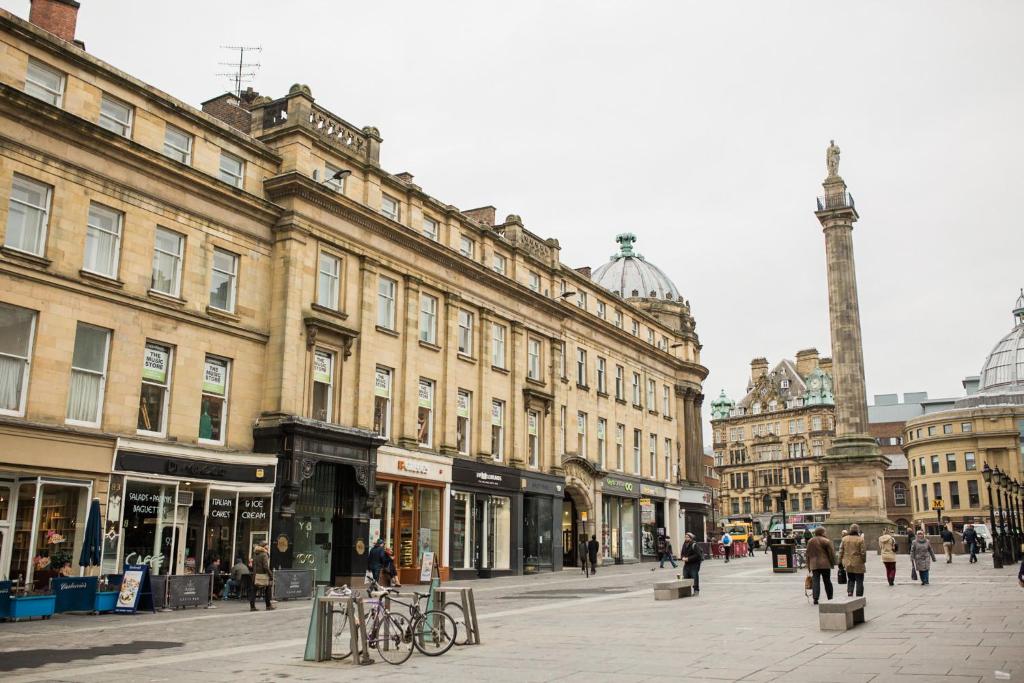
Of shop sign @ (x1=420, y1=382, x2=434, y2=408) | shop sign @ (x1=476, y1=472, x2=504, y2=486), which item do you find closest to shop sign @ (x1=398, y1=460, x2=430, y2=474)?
shop sign @ (x1=420, y1=382, x2=434, y2=408)

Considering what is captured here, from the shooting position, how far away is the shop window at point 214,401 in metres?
27.6

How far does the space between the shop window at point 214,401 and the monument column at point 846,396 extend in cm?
3549

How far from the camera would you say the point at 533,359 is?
44406 mm

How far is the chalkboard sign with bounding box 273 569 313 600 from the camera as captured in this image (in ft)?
84.5

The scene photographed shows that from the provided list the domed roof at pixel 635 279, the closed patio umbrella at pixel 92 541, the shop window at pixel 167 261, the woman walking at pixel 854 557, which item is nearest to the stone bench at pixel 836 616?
the woman walking at pixel 854 557

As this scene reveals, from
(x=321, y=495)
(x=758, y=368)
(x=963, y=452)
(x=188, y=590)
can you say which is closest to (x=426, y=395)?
(x=321, y=495)

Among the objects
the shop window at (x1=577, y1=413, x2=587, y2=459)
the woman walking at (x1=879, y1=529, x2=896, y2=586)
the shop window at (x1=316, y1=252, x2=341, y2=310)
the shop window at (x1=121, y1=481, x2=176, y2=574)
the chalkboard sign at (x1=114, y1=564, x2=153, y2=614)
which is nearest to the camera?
the chalkboard sign at (x1=114, y1=564, x2=153, y2=614)

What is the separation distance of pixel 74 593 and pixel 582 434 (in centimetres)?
3087

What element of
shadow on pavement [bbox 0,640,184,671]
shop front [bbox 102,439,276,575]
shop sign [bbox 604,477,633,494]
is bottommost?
Answer: shadow on pavement [bbox 0,640,184,671]

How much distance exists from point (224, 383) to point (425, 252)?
11.2 meters

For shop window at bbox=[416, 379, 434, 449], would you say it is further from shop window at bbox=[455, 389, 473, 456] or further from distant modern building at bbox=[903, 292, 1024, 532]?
distant modern building at bbox=[903, 292, 1024, 532]

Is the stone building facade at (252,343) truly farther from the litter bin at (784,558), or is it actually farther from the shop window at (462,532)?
the litter bin at (784,558)

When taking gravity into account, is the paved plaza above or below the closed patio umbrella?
below

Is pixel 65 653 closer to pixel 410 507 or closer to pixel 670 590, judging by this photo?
pixel 670 590
